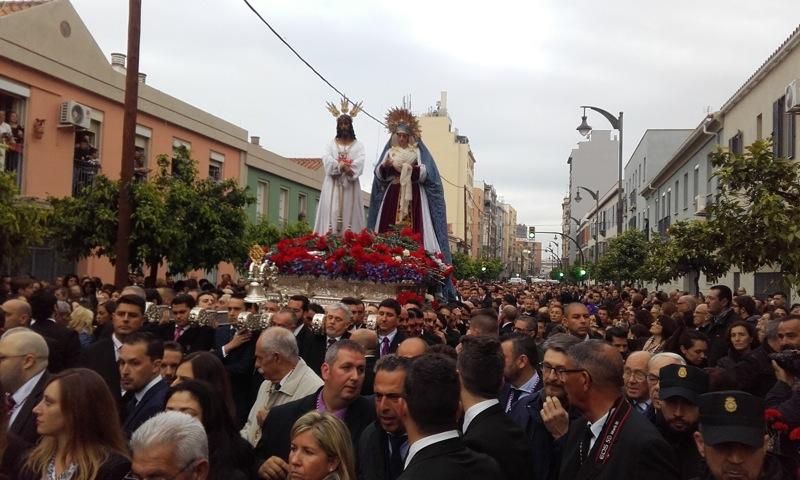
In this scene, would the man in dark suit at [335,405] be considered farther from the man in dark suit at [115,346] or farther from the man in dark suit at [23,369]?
the man in dark suit at [115,346]

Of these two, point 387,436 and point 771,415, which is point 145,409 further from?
point 771,415

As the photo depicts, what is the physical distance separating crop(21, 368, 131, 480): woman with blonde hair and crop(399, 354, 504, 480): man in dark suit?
4.13ft

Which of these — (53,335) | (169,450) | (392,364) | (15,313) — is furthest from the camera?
(15,313)

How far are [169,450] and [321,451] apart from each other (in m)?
0.66

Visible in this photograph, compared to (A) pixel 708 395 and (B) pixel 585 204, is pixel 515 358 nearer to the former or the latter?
(A) pixel 708 395

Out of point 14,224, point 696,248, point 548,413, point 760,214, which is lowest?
point 548,413

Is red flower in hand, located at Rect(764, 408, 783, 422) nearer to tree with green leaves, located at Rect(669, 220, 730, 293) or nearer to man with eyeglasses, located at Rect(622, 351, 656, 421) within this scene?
man with eyeglasses, located at Rect(622, 351, 656, 421)

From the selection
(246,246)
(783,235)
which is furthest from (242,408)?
(246,246)

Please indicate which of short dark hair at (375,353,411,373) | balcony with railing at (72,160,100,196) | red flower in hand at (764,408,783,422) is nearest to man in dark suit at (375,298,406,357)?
short dark hair at (375,353,411,373)

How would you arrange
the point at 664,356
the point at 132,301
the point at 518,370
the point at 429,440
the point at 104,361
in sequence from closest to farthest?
the point at 429,440 < the point at 664,356 < the point at 518,370 < the point at 104,361 < the point at 132,301

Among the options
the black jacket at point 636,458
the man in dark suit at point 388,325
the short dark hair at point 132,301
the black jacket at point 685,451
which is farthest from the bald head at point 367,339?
the black jacket at point 636,458

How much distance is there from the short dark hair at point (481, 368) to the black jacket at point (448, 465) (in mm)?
798

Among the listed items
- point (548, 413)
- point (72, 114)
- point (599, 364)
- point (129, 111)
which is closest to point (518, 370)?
point (548, 413)

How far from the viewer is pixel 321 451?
3.81 m
